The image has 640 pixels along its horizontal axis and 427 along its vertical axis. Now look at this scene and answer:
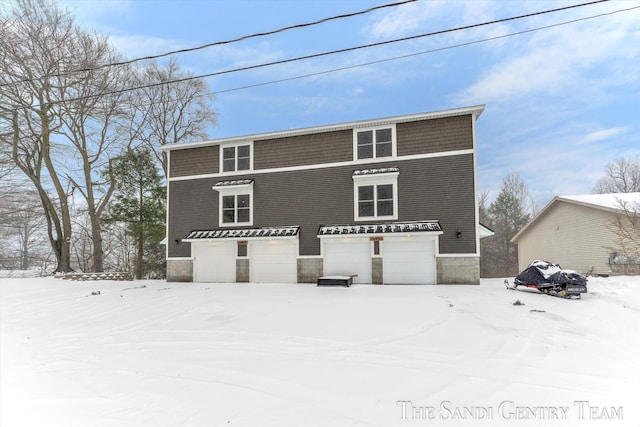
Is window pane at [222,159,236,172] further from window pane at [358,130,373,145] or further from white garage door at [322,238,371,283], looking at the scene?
window pane at [358,130,373,145]

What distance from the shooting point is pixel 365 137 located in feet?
47.4

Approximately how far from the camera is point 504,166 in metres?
33.4

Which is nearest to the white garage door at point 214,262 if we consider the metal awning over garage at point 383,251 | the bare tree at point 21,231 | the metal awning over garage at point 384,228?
the metal awning over garage at point 383,251

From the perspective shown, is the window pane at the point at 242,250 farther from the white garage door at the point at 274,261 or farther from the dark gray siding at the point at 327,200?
the dark gray siding at the point at 327,200

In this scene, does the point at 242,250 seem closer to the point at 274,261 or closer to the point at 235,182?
the point at 274,261

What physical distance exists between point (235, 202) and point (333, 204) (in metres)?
5.45

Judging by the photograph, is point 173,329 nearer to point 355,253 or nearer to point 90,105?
point 355,253

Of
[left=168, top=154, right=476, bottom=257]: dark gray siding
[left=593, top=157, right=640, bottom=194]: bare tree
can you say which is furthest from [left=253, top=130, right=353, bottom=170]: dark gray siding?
[left=593, top=157, right=640, bottom=194]: bare tree

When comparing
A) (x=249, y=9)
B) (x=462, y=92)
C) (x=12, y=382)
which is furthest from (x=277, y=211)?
(x=462, y=92)

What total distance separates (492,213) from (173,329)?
111 feet

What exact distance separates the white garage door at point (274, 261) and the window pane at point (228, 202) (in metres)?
2.46

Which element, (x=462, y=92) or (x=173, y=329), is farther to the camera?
(x=462, y=92)

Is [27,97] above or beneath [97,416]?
above

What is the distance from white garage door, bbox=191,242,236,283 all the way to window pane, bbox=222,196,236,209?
2.03 m
